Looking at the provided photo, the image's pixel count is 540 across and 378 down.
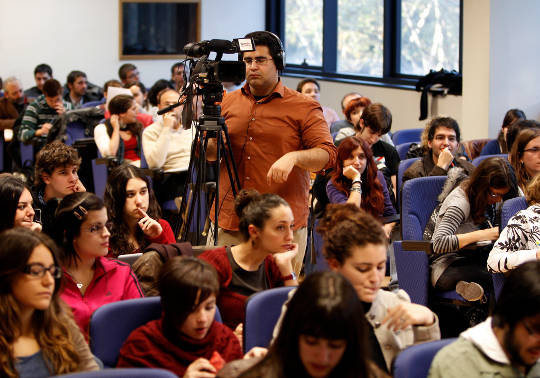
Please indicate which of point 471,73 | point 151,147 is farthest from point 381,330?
point 471,73

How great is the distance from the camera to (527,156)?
385 centimetres

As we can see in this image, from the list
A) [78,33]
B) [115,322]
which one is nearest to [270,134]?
[115,322]

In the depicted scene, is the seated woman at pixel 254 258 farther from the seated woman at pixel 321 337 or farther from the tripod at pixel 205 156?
the seated woman at pixel 321 337

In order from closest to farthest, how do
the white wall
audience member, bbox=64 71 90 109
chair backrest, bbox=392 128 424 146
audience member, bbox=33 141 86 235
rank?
audience member, bbox=33 141 86 235 → chair backrest, bbox=392 128 424 146 → audience member, bbox=64 71 90 109 → the white wall

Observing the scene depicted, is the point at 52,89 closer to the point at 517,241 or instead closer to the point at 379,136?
the point at 379,136

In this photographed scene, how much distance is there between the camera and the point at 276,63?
10.5ft

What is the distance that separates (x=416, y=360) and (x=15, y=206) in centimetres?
169

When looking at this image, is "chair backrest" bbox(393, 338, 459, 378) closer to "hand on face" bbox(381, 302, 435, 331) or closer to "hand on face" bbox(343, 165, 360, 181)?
"hand on face" bbox(381, 302, 435, 331)

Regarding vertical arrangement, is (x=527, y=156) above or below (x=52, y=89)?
below

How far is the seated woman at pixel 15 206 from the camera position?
2.88 meters

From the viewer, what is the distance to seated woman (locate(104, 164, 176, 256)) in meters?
3.16

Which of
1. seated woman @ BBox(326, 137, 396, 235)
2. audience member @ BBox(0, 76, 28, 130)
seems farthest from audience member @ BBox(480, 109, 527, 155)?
audience member @ BBox(0, 76, 28, 130)

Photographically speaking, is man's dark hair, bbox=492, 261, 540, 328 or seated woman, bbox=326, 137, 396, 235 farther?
seated woman, bbox=326, 137, 396, 235

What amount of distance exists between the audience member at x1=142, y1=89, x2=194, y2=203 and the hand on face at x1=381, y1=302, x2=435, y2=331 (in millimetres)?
3104
